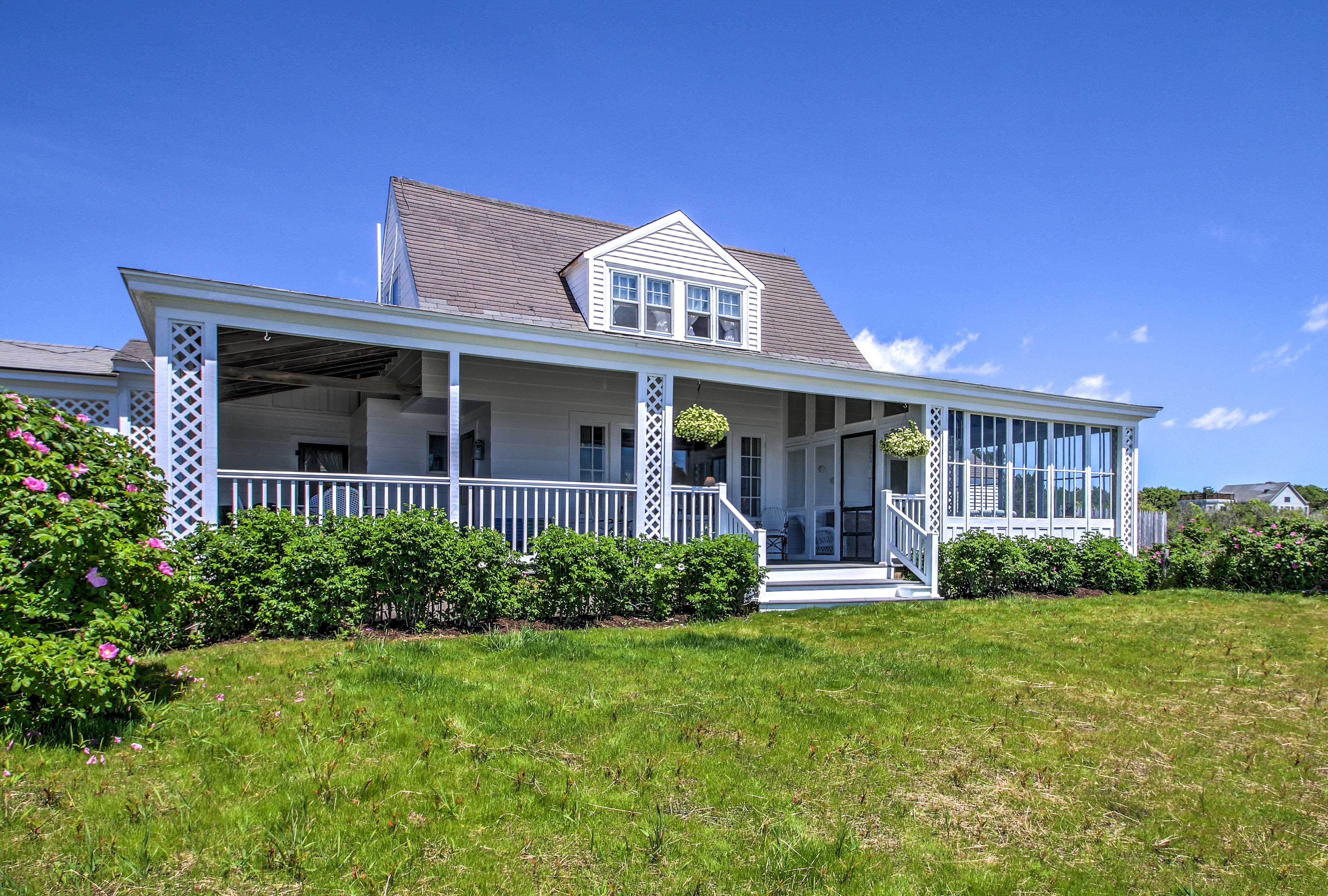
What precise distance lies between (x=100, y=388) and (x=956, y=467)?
46.9 ft

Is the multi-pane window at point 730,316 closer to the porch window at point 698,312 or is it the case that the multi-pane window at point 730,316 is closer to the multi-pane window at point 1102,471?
the porch window at point 698,312

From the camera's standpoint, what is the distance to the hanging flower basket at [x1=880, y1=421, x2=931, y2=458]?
38.5ft

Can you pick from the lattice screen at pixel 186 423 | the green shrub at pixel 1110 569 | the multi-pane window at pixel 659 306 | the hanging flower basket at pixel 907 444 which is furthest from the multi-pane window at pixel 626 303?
the green shrub at pixel 1110 569

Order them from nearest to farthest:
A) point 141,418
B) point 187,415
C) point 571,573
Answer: point 187,415 → point 571,573 → point 141,418

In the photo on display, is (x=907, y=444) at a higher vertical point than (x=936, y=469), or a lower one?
higher

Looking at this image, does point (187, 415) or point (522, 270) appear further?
point (522, 270)

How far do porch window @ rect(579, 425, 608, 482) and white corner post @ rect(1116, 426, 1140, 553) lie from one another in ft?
34.0

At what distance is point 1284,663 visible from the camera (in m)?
6.53

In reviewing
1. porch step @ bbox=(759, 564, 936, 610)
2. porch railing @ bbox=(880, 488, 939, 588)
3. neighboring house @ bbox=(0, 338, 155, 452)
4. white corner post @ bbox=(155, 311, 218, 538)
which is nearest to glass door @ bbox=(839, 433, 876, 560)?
porch railing @ bbox=(880, 488, 939, 588)

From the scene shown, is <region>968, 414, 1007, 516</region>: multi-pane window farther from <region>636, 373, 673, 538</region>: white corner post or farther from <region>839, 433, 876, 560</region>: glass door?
<region>636, 373, 673, 538</region>: white corner post

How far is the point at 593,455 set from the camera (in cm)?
1255

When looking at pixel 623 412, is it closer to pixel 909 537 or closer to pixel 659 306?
pixel 659 306

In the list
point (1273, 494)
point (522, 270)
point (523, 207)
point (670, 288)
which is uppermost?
point (523, 207)

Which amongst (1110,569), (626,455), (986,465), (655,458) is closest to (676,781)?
(655,458)
